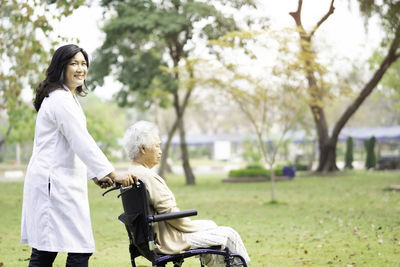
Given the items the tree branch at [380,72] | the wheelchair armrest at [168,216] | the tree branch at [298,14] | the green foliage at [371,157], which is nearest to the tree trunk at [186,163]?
the tree branch at [298,14]

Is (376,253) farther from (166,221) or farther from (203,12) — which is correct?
(203,12)

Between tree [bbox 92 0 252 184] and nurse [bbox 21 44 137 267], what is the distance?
14.5 meters

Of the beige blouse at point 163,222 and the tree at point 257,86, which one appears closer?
the beige blouse at point 163,222

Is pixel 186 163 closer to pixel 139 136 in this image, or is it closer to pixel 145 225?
pixel 139 136

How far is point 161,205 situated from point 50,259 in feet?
2.72

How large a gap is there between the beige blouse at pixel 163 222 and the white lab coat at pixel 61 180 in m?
0.63

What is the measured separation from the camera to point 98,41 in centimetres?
2312

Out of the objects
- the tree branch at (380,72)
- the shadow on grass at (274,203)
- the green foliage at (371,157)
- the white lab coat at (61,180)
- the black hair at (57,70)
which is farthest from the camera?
the green foliage at (371,157)

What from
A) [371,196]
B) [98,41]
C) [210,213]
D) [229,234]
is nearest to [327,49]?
[98,41]

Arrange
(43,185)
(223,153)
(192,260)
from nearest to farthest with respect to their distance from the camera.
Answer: (43,185) → (192,260) → (223,153)

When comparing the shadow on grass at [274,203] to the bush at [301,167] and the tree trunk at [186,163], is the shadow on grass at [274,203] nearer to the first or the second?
the tree trunk at [186,163]

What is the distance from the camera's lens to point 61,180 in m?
3.21

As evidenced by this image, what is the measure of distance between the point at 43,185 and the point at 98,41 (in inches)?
808

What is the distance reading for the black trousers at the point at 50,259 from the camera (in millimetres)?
3230
